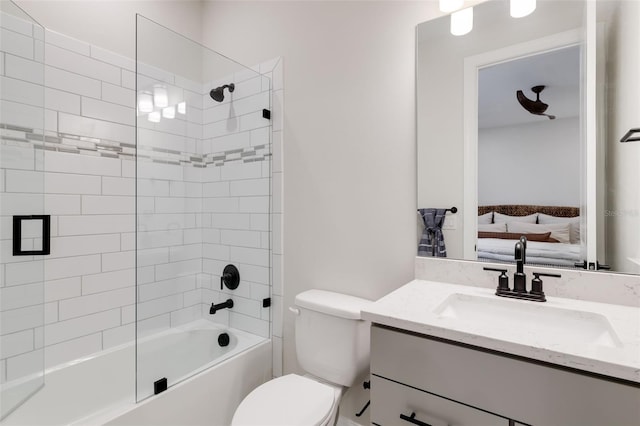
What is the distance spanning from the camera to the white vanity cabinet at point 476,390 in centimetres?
69

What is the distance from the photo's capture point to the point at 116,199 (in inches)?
72.8

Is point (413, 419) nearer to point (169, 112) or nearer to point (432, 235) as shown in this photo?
point (432, 235)

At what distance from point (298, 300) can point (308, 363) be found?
302mm

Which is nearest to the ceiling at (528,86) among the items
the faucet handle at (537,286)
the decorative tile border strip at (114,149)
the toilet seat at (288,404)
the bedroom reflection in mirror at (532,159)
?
the bedroom reflection in mirror at (532,159)

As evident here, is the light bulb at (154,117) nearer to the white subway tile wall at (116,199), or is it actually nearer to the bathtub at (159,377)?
the white subway tile wall at (116,199)

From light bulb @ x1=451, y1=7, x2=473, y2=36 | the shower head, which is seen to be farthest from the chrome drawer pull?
the shower head

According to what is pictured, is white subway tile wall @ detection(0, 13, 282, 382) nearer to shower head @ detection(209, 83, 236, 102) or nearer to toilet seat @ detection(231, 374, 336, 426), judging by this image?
shower head @ detection(209, 83, 236, 102)

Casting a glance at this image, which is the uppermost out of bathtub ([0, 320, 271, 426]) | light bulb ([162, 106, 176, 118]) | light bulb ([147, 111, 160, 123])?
light bulb ([162, 106, 176, 118])

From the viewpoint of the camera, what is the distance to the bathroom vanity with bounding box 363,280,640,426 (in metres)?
0.69

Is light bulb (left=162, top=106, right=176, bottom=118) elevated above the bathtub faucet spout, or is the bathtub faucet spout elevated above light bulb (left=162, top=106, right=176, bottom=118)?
light bulb (left=162, top=106, right=176, bottom=118)

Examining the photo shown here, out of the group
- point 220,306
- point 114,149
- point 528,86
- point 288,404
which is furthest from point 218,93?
point 288,404

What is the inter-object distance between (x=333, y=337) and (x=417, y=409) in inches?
23.2

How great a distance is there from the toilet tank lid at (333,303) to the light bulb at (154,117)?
114 cm

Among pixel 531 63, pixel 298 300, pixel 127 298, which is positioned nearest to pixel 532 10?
pixel 531 63
